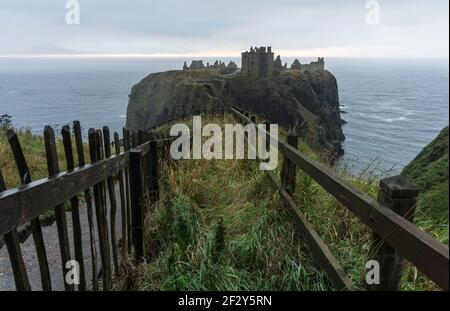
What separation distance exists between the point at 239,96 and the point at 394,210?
277 feet

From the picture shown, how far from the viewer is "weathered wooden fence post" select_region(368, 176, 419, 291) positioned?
2.04 m

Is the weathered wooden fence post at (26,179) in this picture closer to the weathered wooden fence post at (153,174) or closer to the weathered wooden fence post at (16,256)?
the weathered wooden fence post at (16,256)

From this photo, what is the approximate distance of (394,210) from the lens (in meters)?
2.07

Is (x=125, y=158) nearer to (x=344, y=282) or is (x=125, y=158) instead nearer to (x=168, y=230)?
(x=168, y=230)

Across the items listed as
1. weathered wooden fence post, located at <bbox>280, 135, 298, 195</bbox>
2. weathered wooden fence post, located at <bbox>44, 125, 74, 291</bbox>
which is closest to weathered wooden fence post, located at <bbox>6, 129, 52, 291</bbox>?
weathered wooden fence post, located at <bbox>44, 125, 74, 291</bbox>

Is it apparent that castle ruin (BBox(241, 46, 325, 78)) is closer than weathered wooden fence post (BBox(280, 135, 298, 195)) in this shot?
No

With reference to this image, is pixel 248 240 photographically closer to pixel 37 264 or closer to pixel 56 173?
pixel 56 173

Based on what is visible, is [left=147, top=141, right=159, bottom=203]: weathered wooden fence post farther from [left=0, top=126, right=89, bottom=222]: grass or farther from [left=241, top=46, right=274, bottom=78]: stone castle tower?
[left=241, top=46, right=274, bottom=78]: stone castle tower

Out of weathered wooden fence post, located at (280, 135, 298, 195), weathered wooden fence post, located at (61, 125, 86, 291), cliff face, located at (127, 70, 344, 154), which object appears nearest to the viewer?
weathered wooden fence post, located at (61, 125, 86, 291)

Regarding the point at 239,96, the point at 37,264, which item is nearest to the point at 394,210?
the point at 37,264

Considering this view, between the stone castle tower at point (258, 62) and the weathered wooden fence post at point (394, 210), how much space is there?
3746 inches

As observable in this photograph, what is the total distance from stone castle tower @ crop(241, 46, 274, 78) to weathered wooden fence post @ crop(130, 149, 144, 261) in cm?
9354
